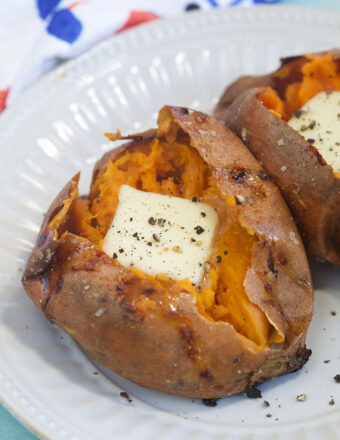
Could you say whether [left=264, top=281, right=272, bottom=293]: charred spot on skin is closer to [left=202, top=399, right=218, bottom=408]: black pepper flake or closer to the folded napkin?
[left=202, top=399, right=218, bottom=408]: black pepper flake

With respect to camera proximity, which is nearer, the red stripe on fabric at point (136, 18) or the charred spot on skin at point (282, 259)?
the charred spot on skin at point (282, 259)

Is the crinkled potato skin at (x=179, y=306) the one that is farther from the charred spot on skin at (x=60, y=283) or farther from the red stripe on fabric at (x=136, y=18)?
the red stripe on fabric at (x=136, y=18)

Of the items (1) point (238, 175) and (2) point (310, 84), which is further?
(2) point (310, 84)

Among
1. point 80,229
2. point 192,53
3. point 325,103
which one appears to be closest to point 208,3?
point 192,53

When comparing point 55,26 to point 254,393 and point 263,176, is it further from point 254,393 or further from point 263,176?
point 254,393

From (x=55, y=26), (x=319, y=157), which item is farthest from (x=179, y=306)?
(x=55, y=26)

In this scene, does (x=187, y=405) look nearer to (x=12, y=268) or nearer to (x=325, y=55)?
(x=12, y=268)

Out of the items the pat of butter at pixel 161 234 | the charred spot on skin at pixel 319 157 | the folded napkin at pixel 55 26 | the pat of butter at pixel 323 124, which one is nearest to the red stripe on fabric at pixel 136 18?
the folded napkin at pixel 55 26
